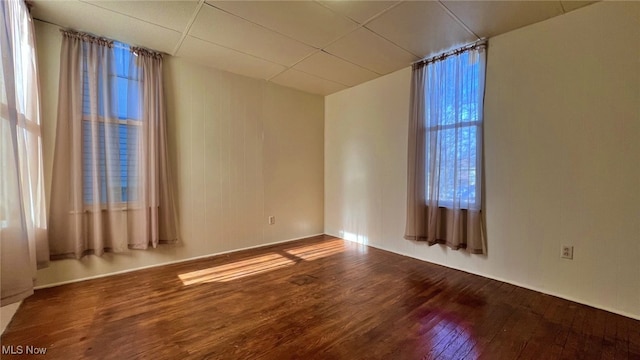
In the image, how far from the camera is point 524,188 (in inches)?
102

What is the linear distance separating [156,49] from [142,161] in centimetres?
131

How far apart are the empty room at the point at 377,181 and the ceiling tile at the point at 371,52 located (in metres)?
0.04

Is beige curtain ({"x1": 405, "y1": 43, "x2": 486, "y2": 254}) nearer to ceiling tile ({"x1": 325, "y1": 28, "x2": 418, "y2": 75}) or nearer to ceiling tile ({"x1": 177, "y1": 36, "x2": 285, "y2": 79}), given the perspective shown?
ceiling tile ({"x1": 325, "y1": 28, "x2": 418, "y2": 75})

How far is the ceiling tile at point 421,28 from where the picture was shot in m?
2.29

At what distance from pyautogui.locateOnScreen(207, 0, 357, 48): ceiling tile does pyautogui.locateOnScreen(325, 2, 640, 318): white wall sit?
1695 millimetres

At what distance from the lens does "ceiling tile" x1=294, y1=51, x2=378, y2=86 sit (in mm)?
3287

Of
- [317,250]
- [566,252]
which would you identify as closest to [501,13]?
[566,252]

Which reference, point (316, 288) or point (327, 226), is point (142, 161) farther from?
point (327, 226)

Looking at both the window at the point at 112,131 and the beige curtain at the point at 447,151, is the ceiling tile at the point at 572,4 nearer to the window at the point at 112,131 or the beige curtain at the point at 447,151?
the beige curtain at the point at 447,151

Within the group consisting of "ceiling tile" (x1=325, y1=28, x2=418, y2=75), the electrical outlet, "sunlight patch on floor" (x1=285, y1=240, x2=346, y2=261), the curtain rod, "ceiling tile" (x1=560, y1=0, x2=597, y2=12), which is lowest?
"sunlight patch on floor" (x1=285, y1=240, x2=346, y2=261)

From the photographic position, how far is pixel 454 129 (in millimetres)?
3010

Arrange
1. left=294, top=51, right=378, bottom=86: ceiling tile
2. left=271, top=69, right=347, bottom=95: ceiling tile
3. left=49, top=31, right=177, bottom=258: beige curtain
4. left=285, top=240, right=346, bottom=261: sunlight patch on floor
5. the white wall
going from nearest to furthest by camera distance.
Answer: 1. the white wall
2. left=49, top=31, right=177, bottom=258: beige curtain
3. left=294, top=51, right=378, bottom=86: ceiling tile
4. left=285, top=240, right=346, bottom=261: sunlight patch on floor
5. left=271, top=69, right=347, bottom=95: ceiling tile

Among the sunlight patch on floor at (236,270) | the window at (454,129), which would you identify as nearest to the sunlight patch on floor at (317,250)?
the sunlight patch on floor at (236,270)

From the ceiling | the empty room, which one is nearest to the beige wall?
the empty room
